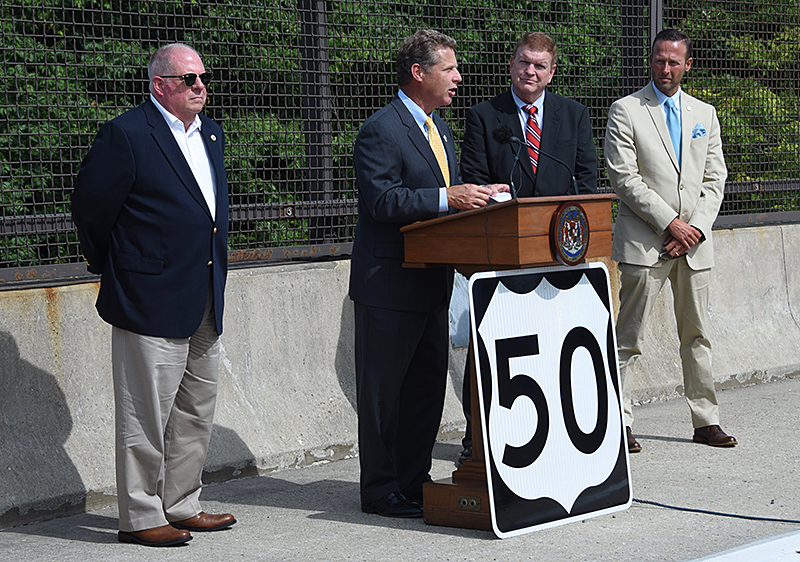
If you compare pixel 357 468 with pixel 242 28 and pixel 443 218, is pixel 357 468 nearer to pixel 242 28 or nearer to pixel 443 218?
pixel 443 218

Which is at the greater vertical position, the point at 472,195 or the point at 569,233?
the point at 472,195

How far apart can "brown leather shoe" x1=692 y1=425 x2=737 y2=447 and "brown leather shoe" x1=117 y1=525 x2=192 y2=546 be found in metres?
3.21

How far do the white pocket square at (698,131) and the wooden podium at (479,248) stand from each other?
5.87 ft

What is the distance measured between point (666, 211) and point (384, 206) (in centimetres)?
213

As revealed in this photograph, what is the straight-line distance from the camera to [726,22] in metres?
9.50

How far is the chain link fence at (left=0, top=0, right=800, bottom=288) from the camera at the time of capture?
20.0ft

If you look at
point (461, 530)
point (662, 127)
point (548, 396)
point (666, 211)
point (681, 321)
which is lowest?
point (461, 530)

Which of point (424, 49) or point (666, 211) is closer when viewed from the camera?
point (424, 49)

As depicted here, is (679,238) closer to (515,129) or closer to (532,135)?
(532,135)

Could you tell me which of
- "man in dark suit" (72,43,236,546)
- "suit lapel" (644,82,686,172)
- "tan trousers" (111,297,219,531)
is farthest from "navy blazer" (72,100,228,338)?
"suit lapel" (644,82,686,172)

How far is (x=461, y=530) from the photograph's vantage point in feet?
15.7

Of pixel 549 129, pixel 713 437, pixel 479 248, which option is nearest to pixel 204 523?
pixel 479 248

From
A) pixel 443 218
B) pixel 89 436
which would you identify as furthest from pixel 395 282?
pixel 89 436

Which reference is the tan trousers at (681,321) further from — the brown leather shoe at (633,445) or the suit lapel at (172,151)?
the suit lapel at (172,151)
